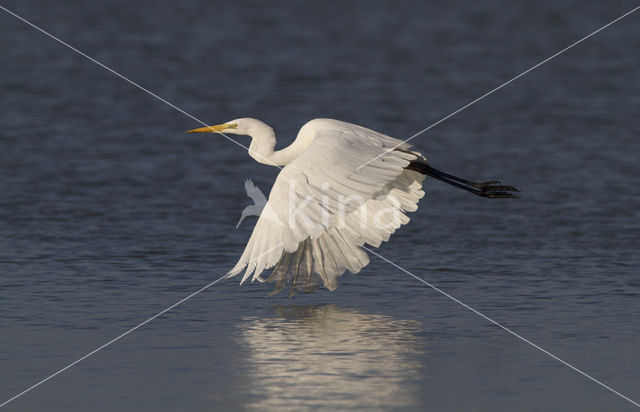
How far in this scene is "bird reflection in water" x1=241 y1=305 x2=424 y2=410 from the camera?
18.0 feet

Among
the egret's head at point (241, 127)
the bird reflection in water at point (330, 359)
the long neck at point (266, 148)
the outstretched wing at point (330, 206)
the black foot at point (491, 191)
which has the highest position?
the egret's head at point (241, 127)

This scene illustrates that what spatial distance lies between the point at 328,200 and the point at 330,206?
2.2 inches

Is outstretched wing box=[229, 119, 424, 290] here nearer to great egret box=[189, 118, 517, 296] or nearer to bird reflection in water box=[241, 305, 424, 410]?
great egret box=[189, 118, 517, 296]

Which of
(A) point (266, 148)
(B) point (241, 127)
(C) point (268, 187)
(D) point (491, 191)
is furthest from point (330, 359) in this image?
(C) point (268, 187)

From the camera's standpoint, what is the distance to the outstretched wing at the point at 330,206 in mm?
6902

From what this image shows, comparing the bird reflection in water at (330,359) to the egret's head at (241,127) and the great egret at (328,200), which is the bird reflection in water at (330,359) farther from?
the egret's head at (241,127)

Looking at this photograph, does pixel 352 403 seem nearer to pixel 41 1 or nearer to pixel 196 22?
pixel 196 22

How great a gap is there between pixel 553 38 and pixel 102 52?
932cm

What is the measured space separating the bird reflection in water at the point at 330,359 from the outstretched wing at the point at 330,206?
0.41 m

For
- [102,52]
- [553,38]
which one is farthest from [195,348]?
[553,38]

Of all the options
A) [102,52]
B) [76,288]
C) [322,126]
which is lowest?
[76,288]

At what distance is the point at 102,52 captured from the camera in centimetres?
2088

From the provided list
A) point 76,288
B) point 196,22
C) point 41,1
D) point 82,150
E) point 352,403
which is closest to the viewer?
point 352,403

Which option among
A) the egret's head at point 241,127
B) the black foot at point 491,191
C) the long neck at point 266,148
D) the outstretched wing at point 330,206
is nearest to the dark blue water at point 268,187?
the outstretched wing at point 330,206
